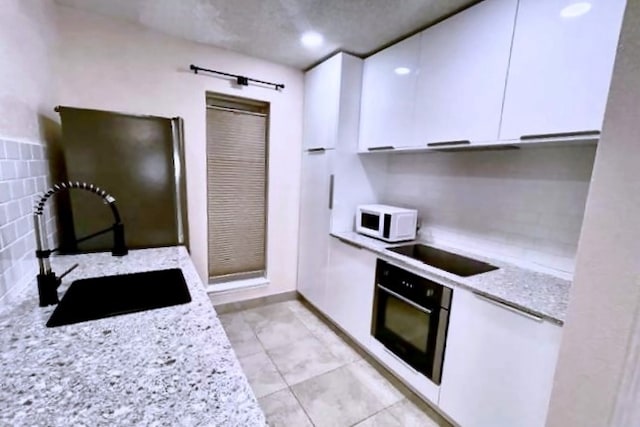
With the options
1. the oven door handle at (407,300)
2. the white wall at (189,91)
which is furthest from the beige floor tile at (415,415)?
the white wall at (189,91)

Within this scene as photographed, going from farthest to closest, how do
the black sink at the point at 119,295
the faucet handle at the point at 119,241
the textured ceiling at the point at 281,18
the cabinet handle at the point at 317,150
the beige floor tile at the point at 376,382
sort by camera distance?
the cabinet handle at the point at 317,150 < the beige floor tile at the point at 376,382 < the textured ceiling at the point at 281,18 < the faucet handle at the point at 119,241 < the black sink at the point at 119,295

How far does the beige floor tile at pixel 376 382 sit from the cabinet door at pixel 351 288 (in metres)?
0.17

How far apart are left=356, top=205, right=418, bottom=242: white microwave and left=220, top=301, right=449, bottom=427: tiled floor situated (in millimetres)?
991

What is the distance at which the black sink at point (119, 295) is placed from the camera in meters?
0.95

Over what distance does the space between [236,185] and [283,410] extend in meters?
1.92

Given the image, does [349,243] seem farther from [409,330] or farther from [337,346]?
[337,346]

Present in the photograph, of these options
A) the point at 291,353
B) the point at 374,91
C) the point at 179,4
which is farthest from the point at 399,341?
the point at 179,4

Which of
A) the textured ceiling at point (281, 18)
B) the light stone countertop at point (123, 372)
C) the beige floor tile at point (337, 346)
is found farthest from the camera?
the beige floor tile at point (337, 346)

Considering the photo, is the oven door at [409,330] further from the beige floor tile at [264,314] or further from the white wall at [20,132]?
the white wall at [20,132]

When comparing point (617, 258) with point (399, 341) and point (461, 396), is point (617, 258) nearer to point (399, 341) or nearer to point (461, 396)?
point (461, 396)

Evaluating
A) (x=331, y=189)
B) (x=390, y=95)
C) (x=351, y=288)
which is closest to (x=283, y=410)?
(x=351, y=288)

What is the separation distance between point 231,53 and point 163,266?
1.95 m

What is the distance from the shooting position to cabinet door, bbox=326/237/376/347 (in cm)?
207

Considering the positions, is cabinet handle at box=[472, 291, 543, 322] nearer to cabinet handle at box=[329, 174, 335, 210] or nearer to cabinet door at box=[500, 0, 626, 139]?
cabinet door at box=[500, 0, 626, 139]
